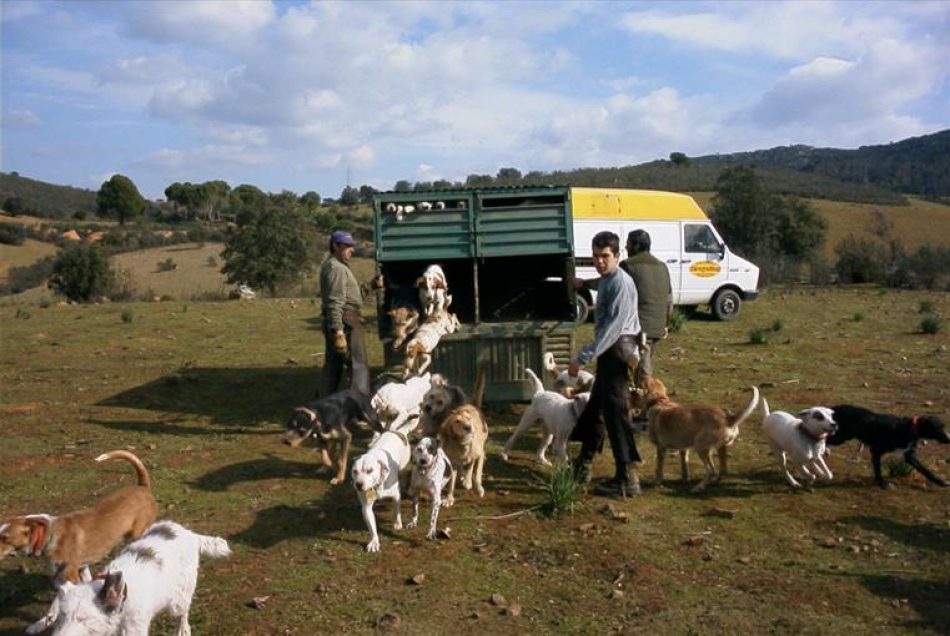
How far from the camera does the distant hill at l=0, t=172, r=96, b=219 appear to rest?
72.9m

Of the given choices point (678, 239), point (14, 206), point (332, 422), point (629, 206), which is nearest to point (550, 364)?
point (332, 422)

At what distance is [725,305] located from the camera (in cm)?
1977

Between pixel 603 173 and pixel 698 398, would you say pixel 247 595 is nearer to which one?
pixel 698 398

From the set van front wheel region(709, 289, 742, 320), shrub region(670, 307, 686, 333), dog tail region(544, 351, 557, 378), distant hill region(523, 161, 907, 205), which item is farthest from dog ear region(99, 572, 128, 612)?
distant hill region(523, 161, 907, 205)

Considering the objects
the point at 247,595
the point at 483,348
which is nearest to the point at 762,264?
the point at 483,348

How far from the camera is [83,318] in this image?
20.2 metres

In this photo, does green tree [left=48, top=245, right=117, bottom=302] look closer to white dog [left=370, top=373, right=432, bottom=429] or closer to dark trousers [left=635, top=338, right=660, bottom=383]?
white dog [left=370, top=373, right=432, bottom=429]

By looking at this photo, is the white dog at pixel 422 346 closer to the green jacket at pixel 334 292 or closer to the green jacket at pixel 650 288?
the green jacket at pixel 334 292

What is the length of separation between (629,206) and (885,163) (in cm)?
8024

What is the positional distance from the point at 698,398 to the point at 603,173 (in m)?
64.8

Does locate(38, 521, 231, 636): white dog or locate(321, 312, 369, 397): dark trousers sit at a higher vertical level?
locate(321, 312, 369, 397): dark trousers

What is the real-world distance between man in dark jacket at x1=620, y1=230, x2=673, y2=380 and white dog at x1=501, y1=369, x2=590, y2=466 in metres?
0.87

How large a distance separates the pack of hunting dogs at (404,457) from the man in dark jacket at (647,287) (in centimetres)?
60

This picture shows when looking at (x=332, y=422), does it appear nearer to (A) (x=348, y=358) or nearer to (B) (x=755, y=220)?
(A) (x=348, y=358)
